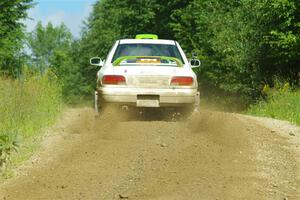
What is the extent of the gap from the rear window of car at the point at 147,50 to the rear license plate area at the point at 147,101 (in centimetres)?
148

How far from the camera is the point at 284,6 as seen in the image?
2325 centimetres

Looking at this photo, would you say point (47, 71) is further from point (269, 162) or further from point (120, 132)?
point (269, 162)

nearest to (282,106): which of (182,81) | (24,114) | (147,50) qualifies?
(147,50)

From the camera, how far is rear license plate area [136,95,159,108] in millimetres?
12594

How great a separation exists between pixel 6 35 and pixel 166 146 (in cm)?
3312

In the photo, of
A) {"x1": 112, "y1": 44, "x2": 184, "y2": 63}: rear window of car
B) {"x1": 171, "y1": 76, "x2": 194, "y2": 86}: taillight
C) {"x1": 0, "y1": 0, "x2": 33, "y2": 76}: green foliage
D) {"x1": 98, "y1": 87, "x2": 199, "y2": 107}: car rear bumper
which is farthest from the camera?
{"x1": 0, "y1": 0, "x2": 33, "y2": 76}: green foliage

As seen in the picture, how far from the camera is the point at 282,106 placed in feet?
60.1

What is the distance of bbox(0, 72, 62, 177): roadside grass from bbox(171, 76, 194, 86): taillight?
8.69 ft

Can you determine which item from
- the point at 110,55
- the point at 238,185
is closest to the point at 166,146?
the point at 238,185

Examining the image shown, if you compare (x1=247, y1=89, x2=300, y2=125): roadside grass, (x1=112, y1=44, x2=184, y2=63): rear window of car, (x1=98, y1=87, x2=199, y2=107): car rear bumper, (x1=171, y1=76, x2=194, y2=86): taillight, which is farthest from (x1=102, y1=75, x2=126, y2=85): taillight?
(x1=247, y1=89, x2=300, y2=125): roadside grass

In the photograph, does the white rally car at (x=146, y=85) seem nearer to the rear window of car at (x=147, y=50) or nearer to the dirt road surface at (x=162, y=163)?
the dirt road surface at (x=162, y=163)

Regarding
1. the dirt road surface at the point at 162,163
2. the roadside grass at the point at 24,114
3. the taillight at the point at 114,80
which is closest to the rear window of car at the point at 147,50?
the taillight at the point at 114,80

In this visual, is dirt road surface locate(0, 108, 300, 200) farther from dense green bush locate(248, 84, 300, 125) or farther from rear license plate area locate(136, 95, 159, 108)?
dense green bush locate(248, 84, 300, 125)

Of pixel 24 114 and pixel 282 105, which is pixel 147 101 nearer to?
pixel 24 114
